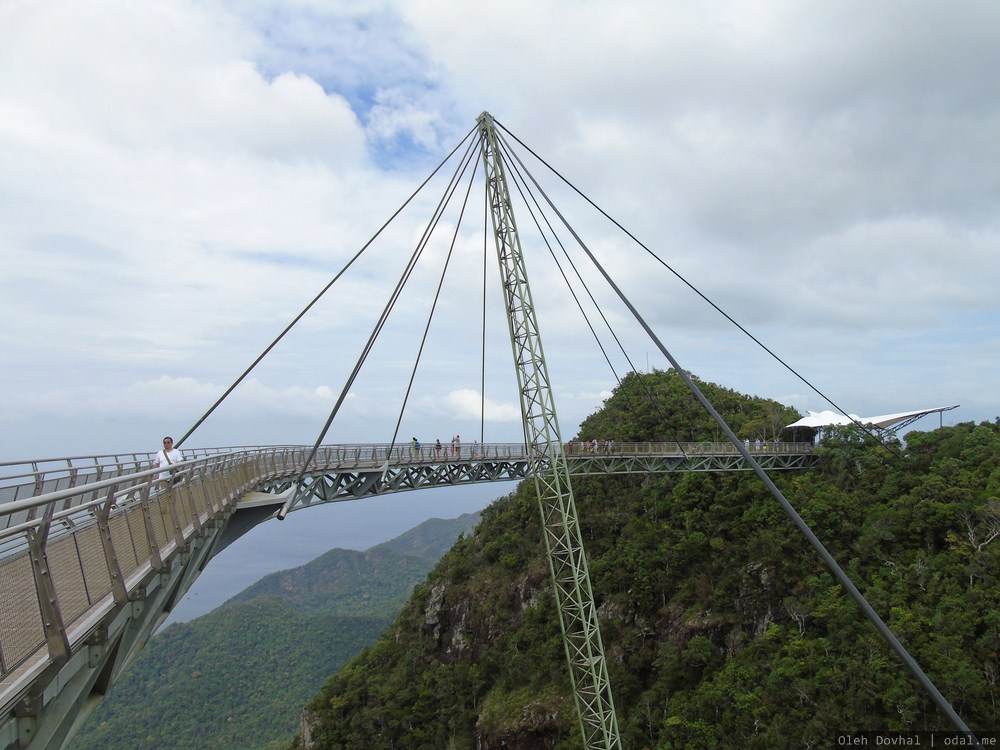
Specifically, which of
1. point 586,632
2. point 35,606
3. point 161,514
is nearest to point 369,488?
point 586,632

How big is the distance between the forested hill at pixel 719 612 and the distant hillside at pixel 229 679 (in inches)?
1215

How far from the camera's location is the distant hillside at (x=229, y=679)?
68125 millimetres

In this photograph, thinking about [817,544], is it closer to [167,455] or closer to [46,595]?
[46,595]

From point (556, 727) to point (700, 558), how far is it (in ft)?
37.3

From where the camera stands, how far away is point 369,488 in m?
22.6

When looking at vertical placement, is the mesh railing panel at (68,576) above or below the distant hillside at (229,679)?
above

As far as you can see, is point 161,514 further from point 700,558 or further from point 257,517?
point 700,558

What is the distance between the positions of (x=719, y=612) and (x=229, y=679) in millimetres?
71434

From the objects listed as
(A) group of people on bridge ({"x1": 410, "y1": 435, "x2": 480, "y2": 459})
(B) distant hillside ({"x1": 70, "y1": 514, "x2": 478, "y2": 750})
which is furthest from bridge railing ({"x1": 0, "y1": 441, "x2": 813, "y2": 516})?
(B) distant hillside ({"x1": 70, "y1": 514, "x2": 478, "y2": 750})

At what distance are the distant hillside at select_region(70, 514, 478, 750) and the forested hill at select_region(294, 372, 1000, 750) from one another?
30.9 metres

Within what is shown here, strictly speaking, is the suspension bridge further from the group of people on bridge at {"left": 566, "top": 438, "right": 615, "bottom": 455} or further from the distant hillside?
the distant hillside

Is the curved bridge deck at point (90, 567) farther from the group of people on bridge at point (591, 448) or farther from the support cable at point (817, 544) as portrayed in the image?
the group of people on bridge at point (591, 448)

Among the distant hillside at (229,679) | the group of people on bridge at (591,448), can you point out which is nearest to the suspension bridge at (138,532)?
the group of people on bridge at (591,448)

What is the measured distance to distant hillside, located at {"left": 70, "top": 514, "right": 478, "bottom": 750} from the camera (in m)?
68.1
